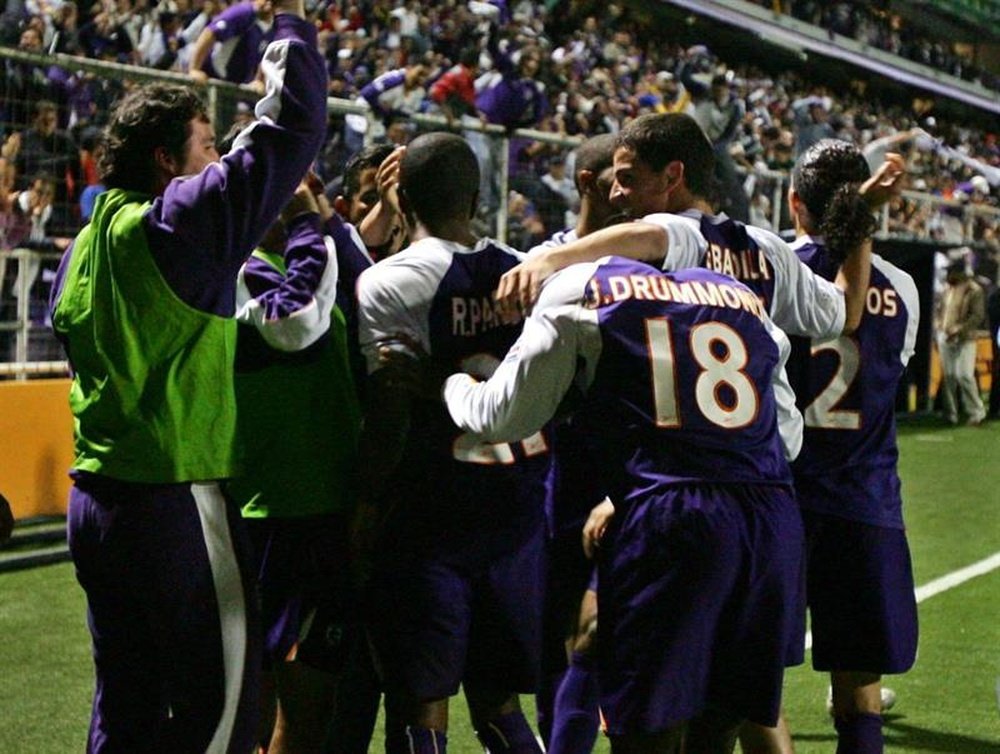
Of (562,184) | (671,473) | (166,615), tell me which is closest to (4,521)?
(166,615)

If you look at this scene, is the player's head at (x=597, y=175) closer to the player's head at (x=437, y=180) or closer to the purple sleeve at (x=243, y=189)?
the player's head at (x=437, y=180)

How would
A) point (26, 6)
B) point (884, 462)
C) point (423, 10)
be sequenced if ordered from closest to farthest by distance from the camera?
point (884, 462)
point (26, 6)
point (423, 10)

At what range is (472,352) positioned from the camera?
383cm

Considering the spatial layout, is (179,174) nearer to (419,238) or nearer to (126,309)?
(126,309)

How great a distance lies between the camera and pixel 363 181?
4.62 meters

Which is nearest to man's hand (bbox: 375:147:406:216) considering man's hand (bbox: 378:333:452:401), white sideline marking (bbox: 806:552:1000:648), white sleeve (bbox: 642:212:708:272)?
man's hand (bbox: 378:333:452:401)

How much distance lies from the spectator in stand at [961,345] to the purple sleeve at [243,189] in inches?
637

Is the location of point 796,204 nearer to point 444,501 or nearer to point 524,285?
point 524,285

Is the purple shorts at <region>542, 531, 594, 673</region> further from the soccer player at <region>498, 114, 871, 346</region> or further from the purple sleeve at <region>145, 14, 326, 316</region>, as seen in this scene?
the purple sleeve at <region>145, 14, 326, 316</region>

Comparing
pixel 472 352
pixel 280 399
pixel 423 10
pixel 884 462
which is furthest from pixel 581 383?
pixel 423 10

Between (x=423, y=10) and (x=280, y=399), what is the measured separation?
57.2 feet

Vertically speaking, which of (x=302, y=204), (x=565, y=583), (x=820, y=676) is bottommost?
(x=820, y=676)

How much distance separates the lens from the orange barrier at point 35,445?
8.84m

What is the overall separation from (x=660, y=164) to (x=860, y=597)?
1556 millimetres
